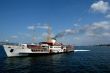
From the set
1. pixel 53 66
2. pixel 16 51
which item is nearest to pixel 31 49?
pixel 16 51

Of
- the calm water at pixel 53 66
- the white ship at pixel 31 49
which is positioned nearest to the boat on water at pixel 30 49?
the white ship at pixel 31 49

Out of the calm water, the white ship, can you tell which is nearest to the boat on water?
the white ship

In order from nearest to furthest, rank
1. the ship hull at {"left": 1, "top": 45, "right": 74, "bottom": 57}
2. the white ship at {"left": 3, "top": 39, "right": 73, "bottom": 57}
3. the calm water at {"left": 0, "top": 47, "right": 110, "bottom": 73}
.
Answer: the calm water at {"left": 0, "top": 47, "right": 110, "bottom": 73} < the ship hull at {"left": 1, "top": 45, "right": 74, "bottom": 57} < the white ship at {"left": 3, "top": 39, "right": 73, "bottom": 57}

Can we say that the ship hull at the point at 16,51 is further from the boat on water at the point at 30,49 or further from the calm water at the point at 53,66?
the calm water at the point at 53,66

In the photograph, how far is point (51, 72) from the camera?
5962 centimetres

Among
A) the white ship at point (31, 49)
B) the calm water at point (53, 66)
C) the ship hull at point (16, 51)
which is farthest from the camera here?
the white ship at point (31, 49)

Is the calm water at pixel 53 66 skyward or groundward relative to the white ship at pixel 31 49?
groundward

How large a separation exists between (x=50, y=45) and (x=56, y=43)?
36.2 ft

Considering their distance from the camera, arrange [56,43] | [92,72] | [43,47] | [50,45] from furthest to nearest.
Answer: [56,43]
[50,45]
[43,47]
[92,72]

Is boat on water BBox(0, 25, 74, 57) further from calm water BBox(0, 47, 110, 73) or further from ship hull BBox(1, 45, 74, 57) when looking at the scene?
calm water BBox(0, 47, 110, 73)

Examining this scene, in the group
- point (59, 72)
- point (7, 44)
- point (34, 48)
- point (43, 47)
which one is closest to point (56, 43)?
point (43, 47)

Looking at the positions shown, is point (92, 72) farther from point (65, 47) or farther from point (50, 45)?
point (65, 47)

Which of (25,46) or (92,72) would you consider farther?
(25,46)

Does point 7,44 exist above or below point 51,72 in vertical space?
above
